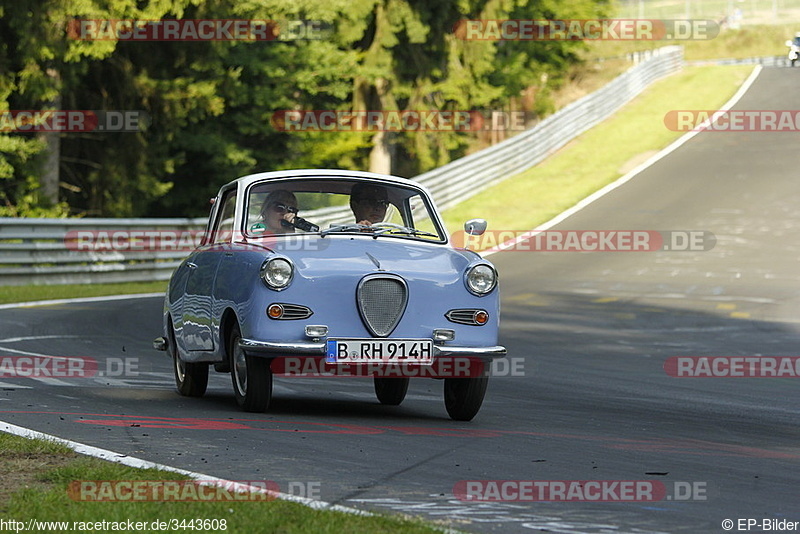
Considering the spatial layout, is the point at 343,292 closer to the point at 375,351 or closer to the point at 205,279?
the point at 375,351

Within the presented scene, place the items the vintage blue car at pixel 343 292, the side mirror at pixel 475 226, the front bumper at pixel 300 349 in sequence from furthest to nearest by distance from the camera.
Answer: the side mirror at pixel 475 226 < the vintage blue car at pixel 343 292 < the front bumper at pixel 300 349

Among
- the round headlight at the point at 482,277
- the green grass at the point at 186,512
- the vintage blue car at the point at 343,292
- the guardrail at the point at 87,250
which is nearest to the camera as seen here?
the green grass at the point at 186,512

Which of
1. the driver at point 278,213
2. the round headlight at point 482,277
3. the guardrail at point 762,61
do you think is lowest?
the round headlight at point 482,277

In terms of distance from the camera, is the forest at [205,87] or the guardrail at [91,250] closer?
the guardrail at [91,250]

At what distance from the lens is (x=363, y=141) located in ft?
154

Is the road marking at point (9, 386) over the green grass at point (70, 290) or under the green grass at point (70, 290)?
under

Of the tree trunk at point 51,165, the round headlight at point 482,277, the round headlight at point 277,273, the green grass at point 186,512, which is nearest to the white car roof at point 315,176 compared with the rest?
the round headlight at point 482,277

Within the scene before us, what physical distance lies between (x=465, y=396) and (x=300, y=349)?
→ 1.29m

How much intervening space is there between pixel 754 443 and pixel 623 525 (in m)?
3.33

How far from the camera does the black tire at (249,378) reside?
9344 mm

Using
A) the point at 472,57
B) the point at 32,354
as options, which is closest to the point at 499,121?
the point at 472,57

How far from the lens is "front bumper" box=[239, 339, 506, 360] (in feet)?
29.5

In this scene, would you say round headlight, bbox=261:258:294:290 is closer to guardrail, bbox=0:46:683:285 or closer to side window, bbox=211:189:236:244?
side window, bbox=211:189:236:244

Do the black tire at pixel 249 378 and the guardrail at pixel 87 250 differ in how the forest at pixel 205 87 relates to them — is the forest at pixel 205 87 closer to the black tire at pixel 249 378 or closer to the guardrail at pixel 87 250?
the guardrail at pixel 87 250
